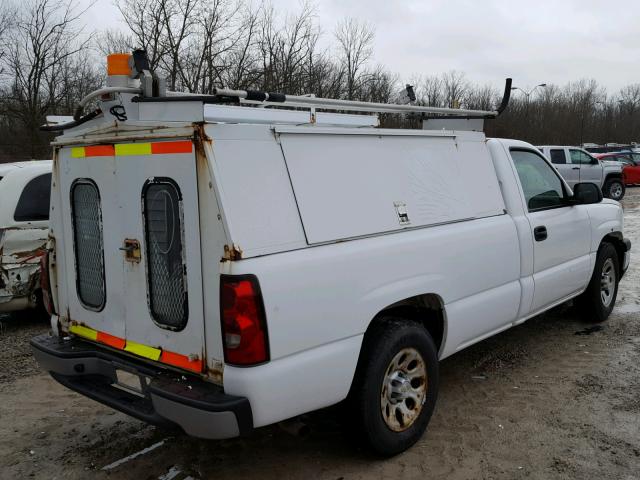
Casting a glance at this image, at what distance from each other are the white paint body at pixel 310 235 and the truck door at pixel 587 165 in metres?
17.5

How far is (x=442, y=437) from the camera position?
3.73m

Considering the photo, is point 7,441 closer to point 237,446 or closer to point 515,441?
point 237,446

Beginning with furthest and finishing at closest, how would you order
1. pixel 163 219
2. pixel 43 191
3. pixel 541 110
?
pixel 541 110 < pixel 43 191 < pixel 163 219

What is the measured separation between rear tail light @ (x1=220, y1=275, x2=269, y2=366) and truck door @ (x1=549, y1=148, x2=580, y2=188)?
1897cm

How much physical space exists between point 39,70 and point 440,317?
2256 centimetres

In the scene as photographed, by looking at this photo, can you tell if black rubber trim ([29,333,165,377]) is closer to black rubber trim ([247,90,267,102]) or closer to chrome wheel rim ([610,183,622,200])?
black rubber trim ([247,90,267,102])

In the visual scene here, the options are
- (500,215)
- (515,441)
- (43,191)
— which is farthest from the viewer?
(43,191)

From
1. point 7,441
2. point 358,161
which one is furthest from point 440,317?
point 7,441

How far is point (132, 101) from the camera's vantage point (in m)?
3.04

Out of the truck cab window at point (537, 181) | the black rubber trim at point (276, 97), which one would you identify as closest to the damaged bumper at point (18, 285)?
the black rubber trim at point (276, 97)

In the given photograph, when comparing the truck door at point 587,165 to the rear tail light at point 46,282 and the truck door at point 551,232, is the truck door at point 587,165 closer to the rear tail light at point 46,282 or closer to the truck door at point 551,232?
the truck door at point 551,232

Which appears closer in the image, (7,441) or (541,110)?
(7,441)

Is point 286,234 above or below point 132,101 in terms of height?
below

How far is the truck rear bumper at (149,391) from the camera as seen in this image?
2.61 metres
